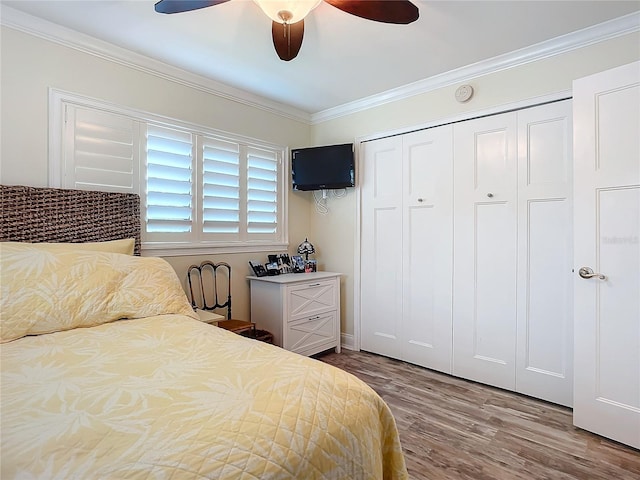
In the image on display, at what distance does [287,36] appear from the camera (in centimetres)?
194

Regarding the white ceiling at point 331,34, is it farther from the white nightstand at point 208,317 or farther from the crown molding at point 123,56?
the white nightstand at point 208,317

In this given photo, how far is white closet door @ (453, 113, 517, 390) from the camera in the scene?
2695mm

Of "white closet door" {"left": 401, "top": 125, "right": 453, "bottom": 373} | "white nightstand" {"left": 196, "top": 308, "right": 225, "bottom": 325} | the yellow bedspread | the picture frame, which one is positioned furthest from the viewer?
the picture frame

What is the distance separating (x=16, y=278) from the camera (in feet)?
5.16

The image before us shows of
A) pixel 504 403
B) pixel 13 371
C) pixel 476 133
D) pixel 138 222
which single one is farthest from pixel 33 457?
pixel 476 133

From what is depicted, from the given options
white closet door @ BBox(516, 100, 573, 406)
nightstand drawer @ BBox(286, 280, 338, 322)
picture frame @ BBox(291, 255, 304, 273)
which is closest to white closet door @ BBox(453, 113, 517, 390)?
white closet door @ BBox(516, 100, 573, 406)

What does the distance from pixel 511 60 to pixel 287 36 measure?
1746 millimetres

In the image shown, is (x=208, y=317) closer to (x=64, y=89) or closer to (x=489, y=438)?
(x=64, y=89)

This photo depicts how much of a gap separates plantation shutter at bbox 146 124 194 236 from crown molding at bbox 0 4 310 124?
43 cm

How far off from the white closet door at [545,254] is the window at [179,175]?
2196 millimetres

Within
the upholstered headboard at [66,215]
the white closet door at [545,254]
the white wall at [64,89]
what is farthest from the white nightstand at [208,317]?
the white closet door at [545,254]

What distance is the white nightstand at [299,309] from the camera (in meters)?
3.05

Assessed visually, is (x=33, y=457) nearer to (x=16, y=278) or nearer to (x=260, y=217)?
(x=16, y=278)

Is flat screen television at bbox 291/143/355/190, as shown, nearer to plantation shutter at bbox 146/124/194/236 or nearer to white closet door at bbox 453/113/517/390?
white closet door at bbox 453/113/517/390
